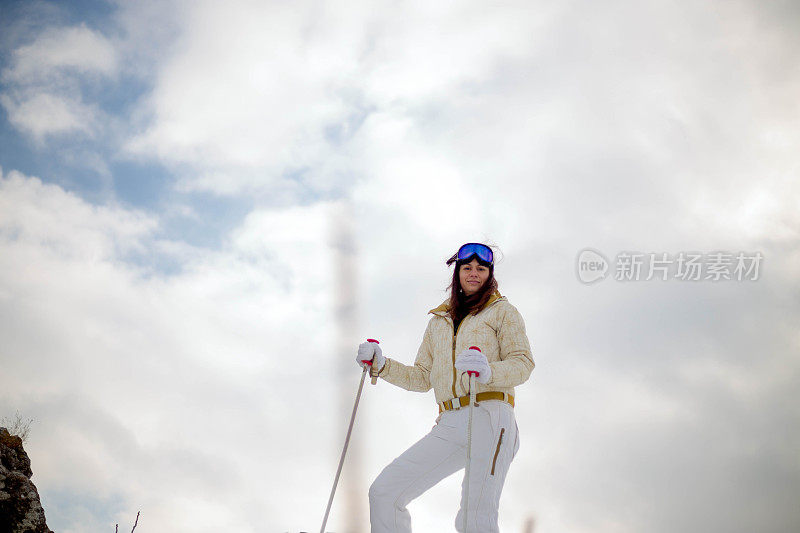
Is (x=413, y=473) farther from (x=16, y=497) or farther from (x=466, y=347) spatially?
(x=16, y=497)

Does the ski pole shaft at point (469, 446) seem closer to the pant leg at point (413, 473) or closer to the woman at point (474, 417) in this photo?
the woman at point (474, 417)

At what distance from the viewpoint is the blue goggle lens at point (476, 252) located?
20.3ft

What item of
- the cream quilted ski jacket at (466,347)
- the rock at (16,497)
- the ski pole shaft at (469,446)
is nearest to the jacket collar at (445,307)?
the cream quilted ski jacket at (466,347)

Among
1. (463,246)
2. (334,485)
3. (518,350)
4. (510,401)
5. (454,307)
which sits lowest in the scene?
(334,485)

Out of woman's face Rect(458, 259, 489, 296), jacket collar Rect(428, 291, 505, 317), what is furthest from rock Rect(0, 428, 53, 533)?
woman's face Rect(458, 259, 489, 296)

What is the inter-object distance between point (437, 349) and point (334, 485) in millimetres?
1499

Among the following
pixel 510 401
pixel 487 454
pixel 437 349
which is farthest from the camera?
pixel 437 349

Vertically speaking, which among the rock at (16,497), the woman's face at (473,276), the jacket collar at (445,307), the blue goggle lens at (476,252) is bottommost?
the rock at (16,497)

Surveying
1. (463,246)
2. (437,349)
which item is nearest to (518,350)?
(437,349)

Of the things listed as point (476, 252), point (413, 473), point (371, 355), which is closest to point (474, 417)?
point (413, 473)

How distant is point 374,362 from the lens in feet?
20.2

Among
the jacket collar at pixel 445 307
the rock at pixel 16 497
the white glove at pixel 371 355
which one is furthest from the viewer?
the white glove at pixel 371 355

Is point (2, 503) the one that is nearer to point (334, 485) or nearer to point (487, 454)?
point (334, 485)

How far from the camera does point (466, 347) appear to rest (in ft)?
18.7
